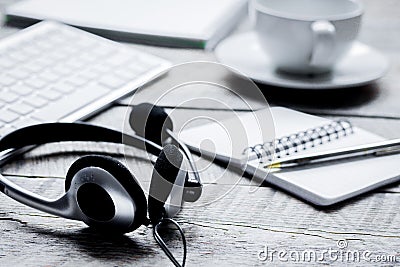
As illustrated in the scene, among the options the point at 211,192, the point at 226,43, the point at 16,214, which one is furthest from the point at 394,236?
the point at 226,43

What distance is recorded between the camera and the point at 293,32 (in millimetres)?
899

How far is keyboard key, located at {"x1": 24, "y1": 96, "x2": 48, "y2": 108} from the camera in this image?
2.75 ft

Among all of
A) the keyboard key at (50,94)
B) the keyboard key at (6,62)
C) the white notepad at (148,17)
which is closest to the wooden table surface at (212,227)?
the keyboard key at (50,94)

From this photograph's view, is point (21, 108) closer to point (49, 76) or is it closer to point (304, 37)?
point (49, 76)

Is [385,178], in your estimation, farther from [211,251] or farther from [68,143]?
[68,143]

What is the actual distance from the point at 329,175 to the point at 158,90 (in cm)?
29

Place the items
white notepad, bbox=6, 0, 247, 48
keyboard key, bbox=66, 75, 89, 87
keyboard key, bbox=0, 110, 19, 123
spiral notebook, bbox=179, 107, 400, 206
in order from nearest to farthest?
spiral notebook, bbox=179, 107, 400, 206, keyboard key, bbox=0, 110, 19, 123, keyboard key, bbox=66, 75, 89, 87, white notepad, bbox=6, 0, 247, 48

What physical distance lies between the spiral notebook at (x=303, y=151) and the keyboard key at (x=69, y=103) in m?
0.14

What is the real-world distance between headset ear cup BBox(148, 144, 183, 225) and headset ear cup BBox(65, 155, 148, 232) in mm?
12

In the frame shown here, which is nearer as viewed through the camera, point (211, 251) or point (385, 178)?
point (211, 251)

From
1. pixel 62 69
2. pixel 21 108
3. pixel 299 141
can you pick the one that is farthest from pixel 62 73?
pixel 299 141

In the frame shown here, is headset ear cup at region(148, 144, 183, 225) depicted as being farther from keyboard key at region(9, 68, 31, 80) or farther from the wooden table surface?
keyboard key at region(9, 68, 31, 80)

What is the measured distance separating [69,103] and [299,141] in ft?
0.88

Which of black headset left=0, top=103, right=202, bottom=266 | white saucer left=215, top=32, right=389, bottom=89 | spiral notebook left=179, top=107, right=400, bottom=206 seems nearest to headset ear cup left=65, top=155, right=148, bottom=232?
black headset left=0, top=103, right=202, bottom=266
